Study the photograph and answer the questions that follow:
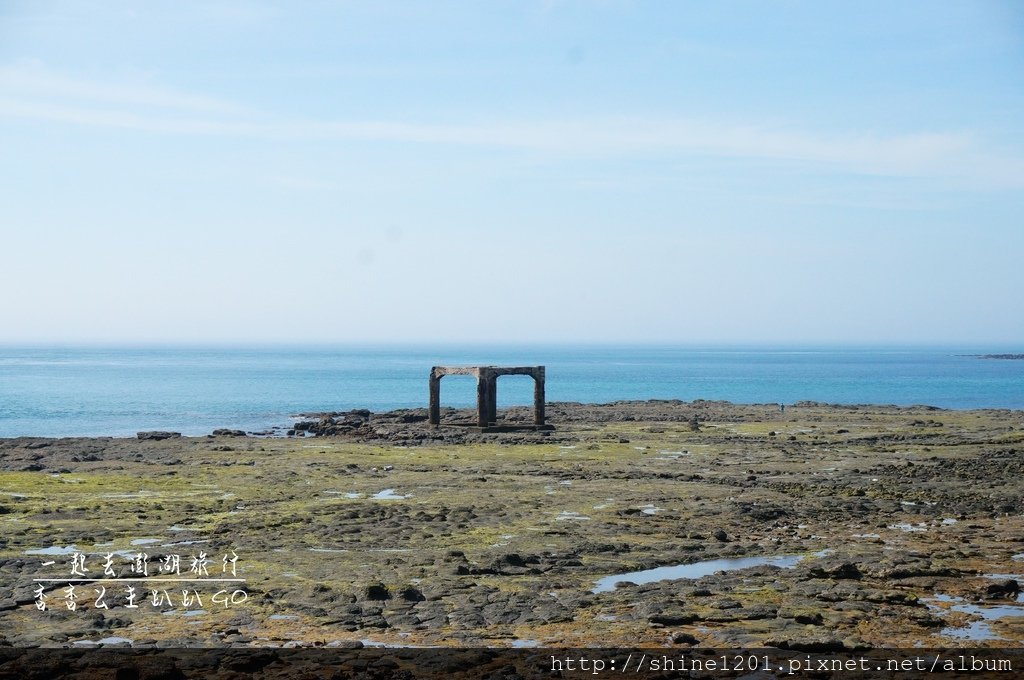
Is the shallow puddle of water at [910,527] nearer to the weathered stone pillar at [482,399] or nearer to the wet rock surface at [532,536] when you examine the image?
the wet rock surface at [532,536]

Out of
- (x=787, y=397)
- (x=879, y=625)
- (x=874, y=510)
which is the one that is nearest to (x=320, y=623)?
(x=879, y=625)

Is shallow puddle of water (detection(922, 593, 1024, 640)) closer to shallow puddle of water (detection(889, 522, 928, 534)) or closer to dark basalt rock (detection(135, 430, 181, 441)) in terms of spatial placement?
shallow puddle of water (detection(889, 522, 928, 534))

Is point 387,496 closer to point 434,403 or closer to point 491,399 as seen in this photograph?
point 491,399

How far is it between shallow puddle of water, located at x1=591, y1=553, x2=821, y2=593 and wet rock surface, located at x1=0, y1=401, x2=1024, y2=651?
0.75 ft

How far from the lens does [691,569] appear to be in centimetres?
1903

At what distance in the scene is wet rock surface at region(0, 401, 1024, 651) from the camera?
14805 millimetres

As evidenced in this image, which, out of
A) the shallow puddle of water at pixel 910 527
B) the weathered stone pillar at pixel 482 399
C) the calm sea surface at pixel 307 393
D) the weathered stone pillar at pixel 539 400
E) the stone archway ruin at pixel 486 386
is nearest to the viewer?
the shallow puddle of water at pixel 910 527

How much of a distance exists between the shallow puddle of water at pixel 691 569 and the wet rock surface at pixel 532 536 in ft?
0.75

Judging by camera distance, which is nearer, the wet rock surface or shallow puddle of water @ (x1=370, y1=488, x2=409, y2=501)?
the wet rock surface

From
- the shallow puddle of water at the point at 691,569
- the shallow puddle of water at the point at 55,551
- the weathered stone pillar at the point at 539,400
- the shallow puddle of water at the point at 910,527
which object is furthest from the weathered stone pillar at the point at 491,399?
the shallow puddle of water at the point at 691,569

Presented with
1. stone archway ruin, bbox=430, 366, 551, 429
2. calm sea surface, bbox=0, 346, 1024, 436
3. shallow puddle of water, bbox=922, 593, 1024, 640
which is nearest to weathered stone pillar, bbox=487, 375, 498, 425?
stone archway ruin, bbox=430, 366, 551, 429

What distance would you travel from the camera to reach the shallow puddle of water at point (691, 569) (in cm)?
1794

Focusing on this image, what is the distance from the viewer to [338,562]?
19.3 metres

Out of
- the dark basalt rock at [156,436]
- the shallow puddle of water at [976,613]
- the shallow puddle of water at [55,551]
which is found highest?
the shallow puddle of water at [976,613]
